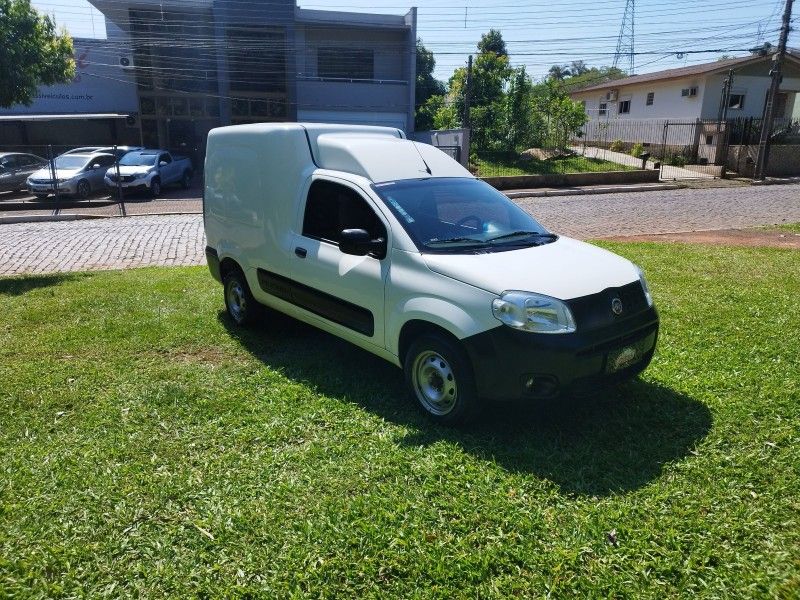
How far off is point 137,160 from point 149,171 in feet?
3.84

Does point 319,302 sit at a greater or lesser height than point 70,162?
lesser

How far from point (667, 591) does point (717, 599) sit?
20 centimetres

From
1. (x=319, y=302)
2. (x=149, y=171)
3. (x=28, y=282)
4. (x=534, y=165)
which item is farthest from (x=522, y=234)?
(x=534, y=165)

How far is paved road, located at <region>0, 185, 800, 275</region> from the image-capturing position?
35.8 ft

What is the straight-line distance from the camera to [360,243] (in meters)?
4.44

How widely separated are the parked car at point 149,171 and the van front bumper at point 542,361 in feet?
61.5

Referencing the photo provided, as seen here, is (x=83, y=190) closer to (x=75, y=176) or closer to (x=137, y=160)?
(x=75, y=176)

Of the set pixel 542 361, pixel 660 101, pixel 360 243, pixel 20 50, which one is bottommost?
pixel 542 361

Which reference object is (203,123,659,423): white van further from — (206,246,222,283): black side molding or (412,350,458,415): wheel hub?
(206,246,222,283): black side molding

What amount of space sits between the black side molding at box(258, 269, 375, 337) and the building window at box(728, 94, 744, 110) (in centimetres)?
3353

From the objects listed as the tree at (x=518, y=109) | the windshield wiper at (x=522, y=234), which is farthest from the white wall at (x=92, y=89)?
the windshield wiper at (x=522, y=234)

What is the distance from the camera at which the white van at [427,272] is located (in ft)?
12.7

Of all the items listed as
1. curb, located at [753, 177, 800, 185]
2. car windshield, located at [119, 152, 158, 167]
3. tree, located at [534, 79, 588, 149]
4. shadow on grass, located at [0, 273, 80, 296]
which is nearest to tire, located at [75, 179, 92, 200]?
car windshield, located at [119, 152, 158, 167]

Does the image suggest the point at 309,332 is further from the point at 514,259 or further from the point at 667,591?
the point at 667,591
